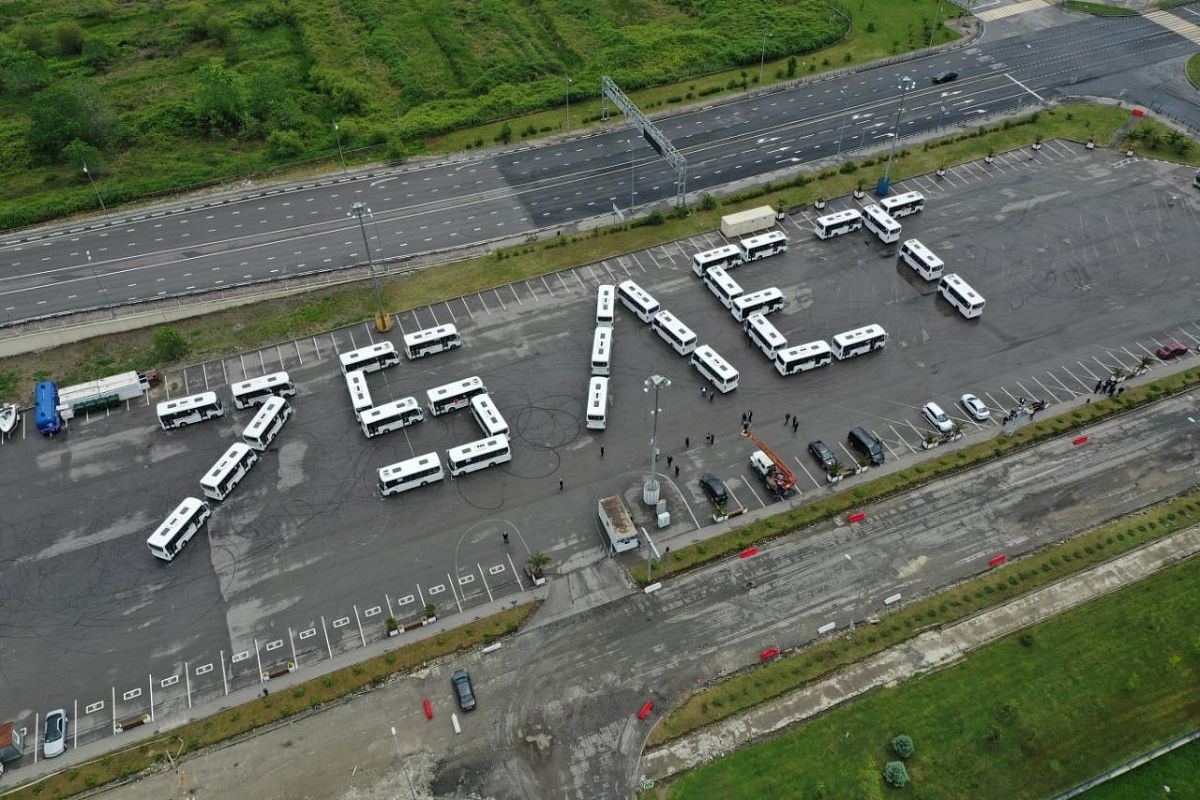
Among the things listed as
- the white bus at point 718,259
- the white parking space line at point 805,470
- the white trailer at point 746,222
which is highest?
the white trailer at point 746,222

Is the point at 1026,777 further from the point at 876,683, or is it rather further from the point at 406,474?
the point at 406,474

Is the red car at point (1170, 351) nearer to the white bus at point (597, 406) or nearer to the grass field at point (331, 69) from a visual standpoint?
the white bus at point (597, 406)

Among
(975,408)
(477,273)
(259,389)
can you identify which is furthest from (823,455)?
(259,389)

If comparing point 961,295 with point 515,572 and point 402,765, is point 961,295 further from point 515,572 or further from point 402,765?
point 402,765

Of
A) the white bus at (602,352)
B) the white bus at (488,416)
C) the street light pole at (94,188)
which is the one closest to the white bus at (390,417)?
the white bus at (488,416)

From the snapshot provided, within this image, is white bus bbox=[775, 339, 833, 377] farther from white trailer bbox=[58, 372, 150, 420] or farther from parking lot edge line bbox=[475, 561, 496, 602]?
white trailer bbox=[58, 372, 150, 420]

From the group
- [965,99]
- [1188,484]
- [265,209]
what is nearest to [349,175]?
[265,209]
